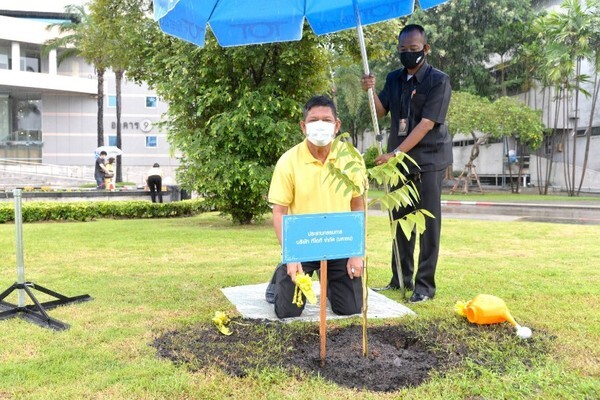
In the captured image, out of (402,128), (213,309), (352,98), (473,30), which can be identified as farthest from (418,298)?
(473,30)

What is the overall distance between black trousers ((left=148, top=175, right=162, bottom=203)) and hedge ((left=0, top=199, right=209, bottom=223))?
213 cm

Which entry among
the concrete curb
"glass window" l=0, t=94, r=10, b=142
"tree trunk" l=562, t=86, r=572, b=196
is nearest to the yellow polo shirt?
the concrete curb

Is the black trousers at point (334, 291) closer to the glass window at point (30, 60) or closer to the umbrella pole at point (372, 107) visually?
the umbrella pole at point (372, 107)

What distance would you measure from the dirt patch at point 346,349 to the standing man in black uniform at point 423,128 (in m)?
0.85

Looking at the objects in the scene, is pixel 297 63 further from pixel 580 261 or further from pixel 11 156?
pixel 11 156

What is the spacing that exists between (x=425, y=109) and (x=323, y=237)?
197cm

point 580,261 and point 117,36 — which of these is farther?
point 117,36

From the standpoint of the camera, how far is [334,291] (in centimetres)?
410

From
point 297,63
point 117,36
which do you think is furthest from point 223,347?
point 117,36

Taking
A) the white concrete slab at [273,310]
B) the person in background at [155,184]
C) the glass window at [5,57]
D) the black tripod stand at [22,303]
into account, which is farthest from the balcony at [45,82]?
the white concrete slab at [273,310]

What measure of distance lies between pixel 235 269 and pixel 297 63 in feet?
17.7

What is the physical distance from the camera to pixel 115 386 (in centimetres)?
268

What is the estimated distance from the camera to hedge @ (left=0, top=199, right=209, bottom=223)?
40.0 ft

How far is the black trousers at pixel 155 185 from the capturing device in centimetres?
1636
